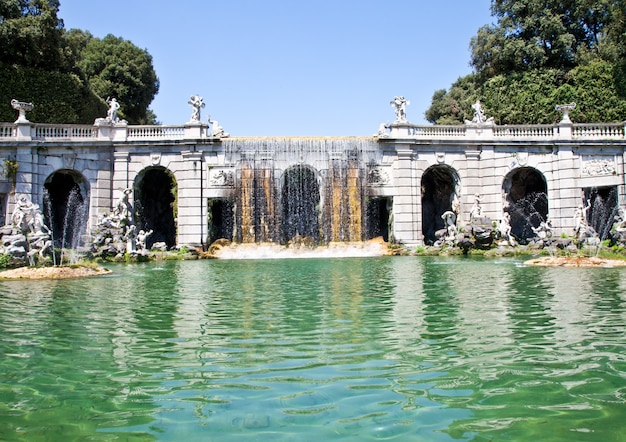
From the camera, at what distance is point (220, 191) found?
30.6 m

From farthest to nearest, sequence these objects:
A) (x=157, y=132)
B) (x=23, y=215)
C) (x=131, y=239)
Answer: (x=157, y=132) < (x=131, y=239) < (x=23, y=215)

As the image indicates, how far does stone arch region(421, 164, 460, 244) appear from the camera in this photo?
34.4 m

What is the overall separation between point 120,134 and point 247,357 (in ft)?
86.9

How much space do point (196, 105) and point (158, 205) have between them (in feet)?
23.8

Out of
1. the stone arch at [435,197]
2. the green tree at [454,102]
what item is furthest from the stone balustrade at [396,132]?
the green tree at [454,102]

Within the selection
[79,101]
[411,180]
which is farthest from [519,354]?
[79,101]

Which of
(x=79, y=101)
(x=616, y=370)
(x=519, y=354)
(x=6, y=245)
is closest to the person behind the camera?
(x=616, y=370)

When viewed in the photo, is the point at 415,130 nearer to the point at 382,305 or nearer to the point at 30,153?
the point at 30,153

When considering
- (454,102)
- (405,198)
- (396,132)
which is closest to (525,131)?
(396,132)

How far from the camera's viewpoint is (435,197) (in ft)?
117

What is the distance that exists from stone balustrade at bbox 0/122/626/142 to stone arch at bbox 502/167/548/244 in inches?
105

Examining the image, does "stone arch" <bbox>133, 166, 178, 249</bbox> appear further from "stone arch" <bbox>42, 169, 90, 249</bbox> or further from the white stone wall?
"stone arch" <bbox>42, 169, 90, 249</bbox>

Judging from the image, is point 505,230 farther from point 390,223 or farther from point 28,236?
point 28,236

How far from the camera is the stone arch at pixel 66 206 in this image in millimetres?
29703
